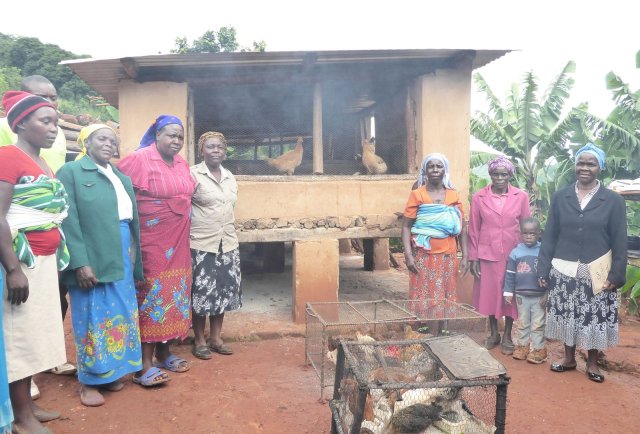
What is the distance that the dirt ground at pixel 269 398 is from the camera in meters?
3.23

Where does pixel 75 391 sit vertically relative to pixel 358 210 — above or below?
below

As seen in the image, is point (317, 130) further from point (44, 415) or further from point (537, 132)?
point (537, 132)

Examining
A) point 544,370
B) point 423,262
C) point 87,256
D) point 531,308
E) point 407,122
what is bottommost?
point 544,370

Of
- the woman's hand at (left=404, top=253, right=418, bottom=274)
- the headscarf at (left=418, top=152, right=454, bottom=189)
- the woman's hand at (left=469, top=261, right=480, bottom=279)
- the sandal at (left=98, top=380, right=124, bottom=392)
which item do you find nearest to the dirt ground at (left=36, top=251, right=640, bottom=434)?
the sandal at (left=98, top=380, right=124, bottom=392)

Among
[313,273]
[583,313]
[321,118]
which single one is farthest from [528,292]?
[321,118]

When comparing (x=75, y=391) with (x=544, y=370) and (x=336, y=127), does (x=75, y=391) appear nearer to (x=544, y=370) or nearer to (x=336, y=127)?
(x=544, y=370)

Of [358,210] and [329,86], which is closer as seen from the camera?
[358,210]

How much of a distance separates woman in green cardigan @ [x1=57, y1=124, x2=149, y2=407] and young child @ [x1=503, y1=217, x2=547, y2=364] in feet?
11.4

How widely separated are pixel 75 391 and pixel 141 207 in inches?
60.2

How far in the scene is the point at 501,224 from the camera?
468 cm

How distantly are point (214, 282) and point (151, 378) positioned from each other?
995 millimetres

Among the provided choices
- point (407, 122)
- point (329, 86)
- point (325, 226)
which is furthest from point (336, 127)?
point (325, 226)

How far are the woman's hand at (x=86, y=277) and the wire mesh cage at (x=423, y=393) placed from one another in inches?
70.1

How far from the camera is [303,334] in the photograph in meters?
5.34
